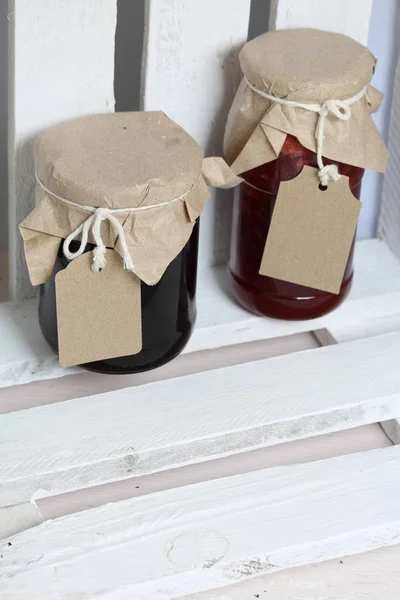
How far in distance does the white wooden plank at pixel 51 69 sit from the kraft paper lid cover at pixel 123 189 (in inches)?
1.9

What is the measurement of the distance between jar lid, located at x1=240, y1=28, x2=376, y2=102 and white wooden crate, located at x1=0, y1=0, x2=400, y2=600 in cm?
5

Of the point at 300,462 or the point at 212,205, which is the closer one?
the point at 300,462

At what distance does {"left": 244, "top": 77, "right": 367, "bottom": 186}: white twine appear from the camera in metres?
0.82

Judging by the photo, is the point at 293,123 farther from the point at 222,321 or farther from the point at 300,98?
the point at 222,321

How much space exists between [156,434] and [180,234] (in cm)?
17

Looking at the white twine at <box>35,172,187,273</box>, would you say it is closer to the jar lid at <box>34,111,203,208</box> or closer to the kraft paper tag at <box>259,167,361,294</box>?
the jar lid at <box>34,111,203,208</box>

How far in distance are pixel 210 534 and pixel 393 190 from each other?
505mm

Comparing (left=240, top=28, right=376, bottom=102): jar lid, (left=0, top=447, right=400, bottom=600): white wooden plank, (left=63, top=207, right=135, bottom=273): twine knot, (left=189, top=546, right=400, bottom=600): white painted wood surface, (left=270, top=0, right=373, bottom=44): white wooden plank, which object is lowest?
(left=189, top=546, right=400, bottom=600): white painted wood surface

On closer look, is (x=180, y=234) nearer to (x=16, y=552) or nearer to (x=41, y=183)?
(x=41, y=183)

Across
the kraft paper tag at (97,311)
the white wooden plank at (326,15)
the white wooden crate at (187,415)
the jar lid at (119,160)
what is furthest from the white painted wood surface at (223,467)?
the white wooden plank at (326,15)

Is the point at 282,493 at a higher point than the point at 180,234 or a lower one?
lower

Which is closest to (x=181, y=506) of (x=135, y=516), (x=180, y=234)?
(x=135, y=516)

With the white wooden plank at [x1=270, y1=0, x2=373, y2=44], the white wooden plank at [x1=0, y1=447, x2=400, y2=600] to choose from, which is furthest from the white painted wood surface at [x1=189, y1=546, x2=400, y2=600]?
the white wooden plank at [x1=270, y1=0, x2=373, y2=44]

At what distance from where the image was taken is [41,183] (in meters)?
0.79
